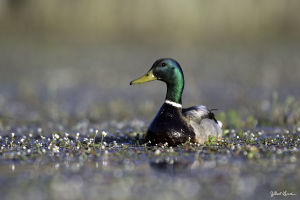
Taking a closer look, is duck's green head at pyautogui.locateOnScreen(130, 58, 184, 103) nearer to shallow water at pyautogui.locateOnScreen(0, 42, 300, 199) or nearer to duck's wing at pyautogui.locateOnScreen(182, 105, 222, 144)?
duck's wing at pyautogui.locateOnScreen(182, 105, 222, 144)

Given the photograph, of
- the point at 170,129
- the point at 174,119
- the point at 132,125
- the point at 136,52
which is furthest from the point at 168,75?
the point at 136,52

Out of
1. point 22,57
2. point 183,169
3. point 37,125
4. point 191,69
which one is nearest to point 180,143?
point 183,169

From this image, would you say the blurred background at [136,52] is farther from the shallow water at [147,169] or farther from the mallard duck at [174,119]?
the shallow water at [147,169]

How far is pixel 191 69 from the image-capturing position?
1956cm

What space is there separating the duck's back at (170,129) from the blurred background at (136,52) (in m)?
5.07

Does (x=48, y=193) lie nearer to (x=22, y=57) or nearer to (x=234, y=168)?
(x=234, y=168)

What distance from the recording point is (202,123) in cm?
864

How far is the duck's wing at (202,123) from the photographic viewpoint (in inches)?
332

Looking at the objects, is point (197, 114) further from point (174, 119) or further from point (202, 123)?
point (174, 119)

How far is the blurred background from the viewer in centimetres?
1526

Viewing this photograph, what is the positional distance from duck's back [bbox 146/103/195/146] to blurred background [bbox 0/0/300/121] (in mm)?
5074

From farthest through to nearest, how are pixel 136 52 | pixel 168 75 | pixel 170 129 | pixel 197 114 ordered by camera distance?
pixel 136 52, pixel 197 114, pixel 168 75, pixel 170 129

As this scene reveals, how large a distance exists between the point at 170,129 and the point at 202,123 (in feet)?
2.33

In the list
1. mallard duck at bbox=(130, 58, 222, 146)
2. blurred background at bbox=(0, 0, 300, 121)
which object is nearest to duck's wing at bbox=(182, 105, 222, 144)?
mallard duck at bbox=(130, 58, 222, 146)
